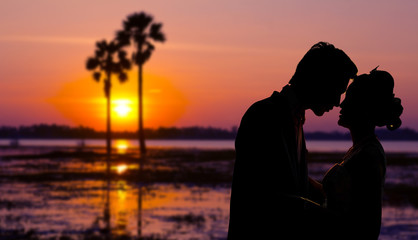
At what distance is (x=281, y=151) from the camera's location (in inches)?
98.2

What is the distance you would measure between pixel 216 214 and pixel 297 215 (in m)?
13.5

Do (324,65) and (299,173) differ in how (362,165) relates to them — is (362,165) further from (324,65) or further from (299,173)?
(324,65)

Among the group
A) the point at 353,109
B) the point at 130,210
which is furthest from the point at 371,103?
the point at 130,210

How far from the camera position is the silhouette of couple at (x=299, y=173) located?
2453 millimetres

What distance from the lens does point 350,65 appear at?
8.77 ft

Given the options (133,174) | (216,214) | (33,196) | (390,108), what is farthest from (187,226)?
(133,174)

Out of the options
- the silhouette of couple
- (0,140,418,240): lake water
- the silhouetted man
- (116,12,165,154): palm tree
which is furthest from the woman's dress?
(116,12,165,154): palm tree

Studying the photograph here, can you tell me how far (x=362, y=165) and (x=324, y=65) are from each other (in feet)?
1.40

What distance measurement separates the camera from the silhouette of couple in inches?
96.6

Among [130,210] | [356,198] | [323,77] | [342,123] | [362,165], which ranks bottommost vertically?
→ [130,210]

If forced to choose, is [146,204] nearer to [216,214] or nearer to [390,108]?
[216,214]

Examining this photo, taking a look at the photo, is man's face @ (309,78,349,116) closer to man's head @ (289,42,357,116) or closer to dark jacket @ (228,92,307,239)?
man's head @ (289,42,357,116)

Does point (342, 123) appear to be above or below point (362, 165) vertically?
above

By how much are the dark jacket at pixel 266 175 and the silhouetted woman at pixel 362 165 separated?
17 cm
